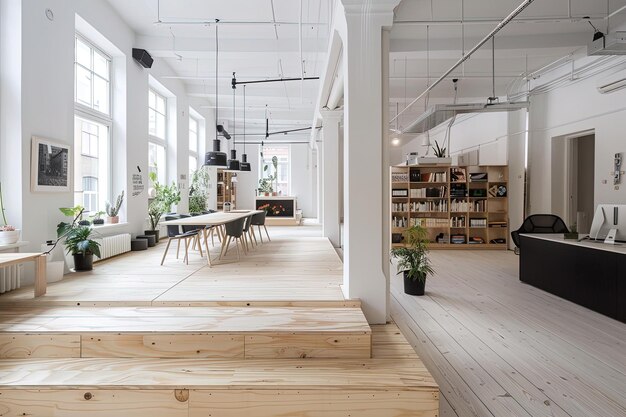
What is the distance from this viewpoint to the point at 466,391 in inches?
103

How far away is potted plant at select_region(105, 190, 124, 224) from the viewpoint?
651cm

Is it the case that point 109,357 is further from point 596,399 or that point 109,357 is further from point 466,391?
point 596,399

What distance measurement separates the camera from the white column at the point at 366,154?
347 centimetres

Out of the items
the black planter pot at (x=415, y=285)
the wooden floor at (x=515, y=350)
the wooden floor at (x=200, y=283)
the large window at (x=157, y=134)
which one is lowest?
the wooden floor at (x=515, y=350)

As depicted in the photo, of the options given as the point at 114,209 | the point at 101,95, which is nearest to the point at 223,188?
the point at 114,209

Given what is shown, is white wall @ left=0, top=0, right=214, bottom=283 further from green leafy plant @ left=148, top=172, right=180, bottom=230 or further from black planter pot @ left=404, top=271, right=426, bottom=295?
black planter pot @ left=404, top=271, right=426, bottom=295

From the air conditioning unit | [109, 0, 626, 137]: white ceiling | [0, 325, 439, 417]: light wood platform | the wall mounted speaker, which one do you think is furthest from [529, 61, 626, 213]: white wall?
the wall mounted speaker

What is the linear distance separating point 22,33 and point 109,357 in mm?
3906

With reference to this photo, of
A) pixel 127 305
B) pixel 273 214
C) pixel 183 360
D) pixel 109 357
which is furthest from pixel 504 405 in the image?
pixel 273 214

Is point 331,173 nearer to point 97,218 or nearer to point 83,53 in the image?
point 97,218

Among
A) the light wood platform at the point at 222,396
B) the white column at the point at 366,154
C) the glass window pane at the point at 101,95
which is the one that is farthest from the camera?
the glass window pane at the point at 101,95

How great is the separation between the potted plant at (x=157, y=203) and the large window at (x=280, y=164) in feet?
26.7

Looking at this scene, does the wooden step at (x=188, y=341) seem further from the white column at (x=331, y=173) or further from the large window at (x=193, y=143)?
the large window at (x=193, y=143)

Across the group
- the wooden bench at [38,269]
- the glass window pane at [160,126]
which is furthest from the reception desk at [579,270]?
the glass window pane at [160,126]
